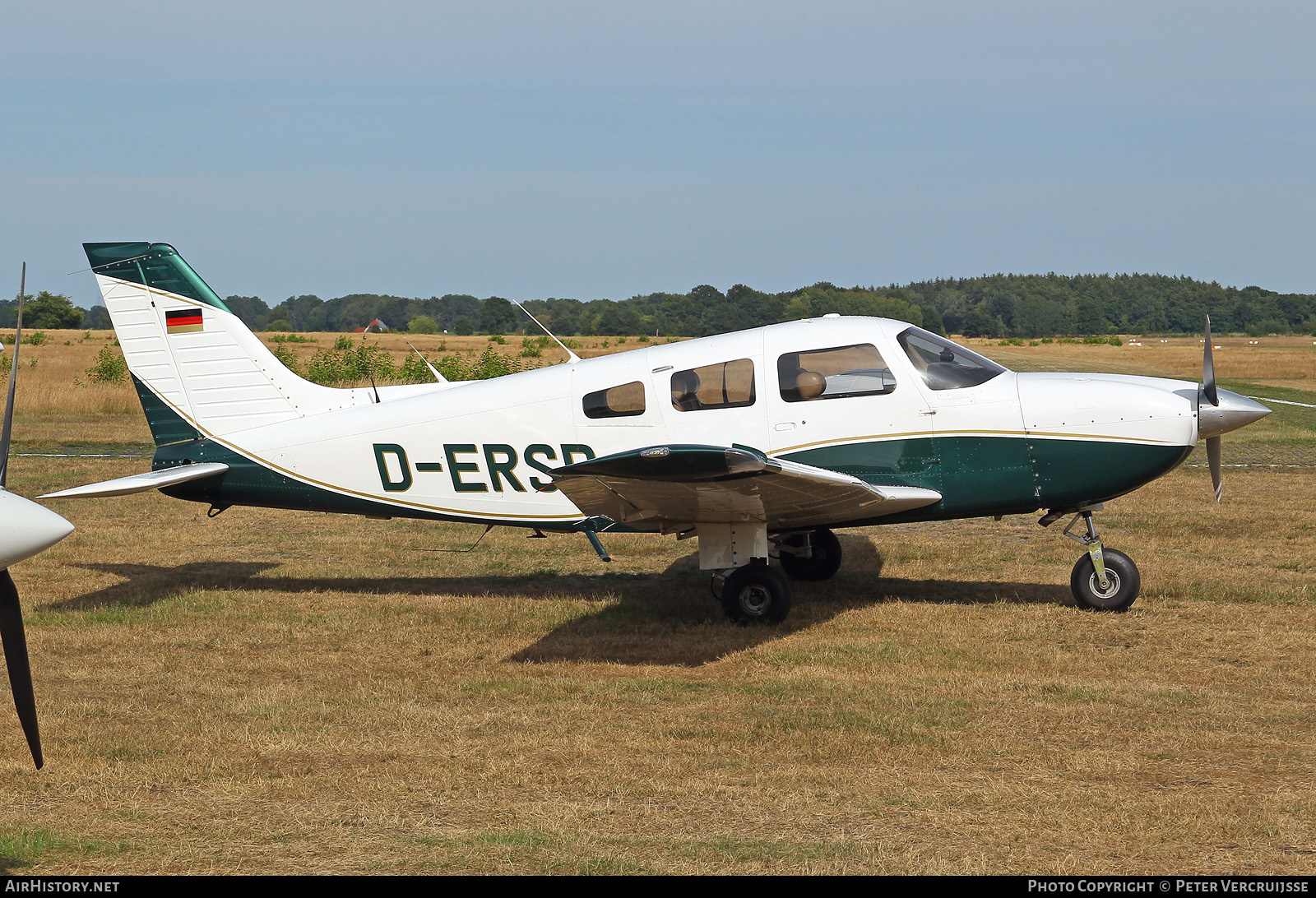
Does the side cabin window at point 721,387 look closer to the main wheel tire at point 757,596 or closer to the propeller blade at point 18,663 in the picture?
the main wheel tire at point 757,596

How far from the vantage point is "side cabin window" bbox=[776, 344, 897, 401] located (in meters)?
8.78

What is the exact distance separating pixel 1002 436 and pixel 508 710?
429 centimetres

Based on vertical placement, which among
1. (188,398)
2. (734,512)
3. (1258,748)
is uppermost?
(188,398)

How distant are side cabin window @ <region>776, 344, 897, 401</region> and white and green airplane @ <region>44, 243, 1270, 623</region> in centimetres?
1

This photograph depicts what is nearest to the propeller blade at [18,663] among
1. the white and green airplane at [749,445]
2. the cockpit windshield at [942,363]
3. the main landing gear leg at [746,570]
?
the white and green airplane at [749,445]

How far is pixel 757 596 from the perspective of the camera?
28.8ft

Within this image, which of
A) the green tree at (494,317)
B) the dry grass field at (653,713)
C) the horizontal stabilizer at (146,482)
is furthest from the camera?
the green tree at (494,317)

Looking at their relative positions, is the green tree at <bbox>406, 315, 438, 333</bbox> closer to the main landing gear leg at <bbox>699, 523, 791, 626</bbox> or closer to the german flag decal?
the german flag decal

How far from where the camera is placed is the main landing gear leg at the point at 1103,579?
8.84 metres

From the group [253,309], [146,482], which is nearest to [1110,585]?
[146,482]

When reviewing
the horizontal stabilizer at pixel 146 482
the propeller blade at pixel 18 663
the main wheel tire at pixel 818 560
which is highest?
the horizontal stabilizer at pixel 146 482

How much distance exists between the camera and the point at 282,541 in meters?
12.7

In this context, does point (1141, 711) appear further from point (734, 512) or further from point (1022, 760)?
point (734, 512)
